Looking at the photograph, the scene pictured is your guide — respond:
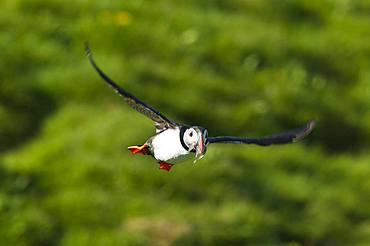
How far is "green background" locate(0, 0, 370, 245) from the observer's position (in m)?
11.7

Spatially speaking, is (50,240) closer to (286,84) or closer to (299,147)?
(299,147)

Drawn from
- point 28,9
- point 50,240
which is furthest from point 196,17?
point 50,240

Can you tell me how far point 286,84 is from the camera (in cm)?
1597

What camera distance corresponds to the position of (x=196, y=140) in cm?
535

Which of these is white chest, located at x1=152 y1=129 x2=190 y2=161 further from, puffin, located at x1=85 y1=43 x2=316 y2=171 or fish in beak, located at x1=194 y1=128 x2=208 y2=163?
fish in beak, located at x1=194 y1=128 x2=208 y2=163

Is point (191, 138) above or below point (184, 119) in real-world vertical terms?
below

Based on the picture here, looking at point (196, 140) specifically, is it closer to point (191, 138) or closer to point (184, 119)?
point (191, 138)

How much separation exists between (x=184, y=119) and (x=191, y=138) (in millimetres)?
8497

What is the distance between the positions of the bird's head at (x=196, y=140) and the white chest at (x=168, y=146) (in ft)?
0.21

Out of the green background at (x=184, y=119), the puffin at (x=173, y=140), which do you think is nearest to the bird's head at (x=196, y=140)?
the puffin at (x=173, y=140)

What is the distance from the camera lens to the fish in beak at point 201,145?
5.21 metres

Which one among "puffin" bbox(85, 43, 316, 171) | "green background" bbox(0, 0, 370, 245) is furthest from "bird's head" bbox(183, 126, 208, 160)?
"green background" bbox(0, 0, 370, 245)

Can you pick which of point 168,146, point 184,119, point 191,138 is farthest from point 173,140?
point 184,119

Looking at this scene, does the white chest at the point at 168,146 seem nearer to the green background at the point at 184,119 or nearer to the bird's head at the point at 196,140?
the bird's head at the point at 196,140
